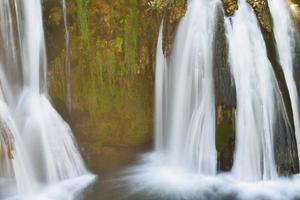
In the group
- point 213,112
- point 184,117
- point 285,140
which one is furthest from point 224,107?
point 285,140

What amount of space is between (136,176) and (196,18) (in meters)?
2.77

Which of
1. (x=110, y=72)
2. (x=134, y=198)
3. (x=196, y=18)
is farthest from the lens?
→ (x=110, y=72)

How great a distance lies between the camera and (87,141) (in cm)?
953

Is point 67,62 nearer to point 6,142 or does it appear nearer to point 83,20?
point 83,20

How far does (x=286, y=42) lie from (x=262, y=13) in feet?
2.42

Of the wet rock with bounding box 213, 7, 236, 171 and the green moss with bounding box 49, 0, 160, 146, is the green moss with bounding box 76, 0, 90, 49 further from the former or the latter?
the wet rock with bounding box 213, 7, 236, 171

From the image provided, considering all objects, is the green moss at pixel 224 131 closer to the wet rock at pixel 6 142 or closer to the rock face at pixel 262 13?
the rock face at pixel 262 13

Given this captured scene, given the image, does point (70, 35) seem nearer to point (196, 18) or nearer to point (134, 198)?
point (196, 18)

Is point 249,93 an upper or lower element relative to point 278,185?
upper

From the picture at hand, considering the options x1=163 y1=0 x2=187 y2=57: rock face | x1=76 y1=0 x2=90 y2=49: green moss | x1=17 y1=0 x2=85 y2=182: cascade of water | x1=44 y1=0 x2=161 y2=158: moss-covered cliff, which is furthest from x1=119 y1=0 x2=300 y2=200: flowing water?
x1=76 y1=0 x2=90 y2=49: green moss

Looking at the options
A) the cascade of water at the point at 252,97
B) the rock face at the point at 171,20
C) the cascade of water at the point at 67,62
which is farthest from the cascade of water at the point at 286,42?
the cascade of water at the point at 67,62

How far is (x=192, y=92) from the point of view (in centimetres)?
869

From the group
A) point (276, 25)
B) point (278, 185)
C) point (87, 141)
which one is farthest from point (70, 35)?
point (278, 185)

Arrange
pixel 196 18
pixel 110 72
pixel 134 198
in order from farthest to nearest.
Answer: pixel 110 72 → pixel 196 18 → pixel 134 198
